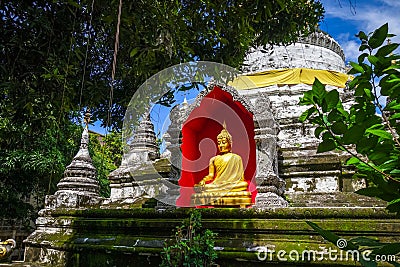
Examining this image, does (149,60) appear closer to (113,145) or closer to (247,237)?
(247,237)

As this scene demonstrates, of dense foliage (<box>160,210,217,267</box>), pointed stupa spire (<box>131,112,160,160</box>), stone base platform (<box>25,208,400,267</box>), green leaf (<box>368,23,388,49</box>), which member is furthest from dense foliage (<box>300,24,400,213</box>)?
pointed stupa spire (<box>131,112,160,160</box>)

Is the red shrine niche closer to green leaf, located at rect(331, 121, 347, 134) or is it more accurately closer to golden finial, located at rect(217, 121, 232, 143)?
golden finial, located at rect(217, 121, 232, 143)

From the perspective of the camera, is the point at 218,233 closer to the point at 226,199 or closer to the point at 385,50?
the point at 226,199

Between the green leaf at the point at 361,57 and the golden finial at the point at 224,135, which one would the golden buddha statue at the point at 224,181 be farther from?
the green leaf at the point at 361,57

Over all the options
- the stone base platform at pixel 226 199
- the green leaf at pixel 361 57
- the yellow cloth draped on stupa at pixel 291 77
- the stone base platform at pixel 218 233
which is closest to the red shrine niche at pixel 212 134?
the stone base platform at pixel 226 199

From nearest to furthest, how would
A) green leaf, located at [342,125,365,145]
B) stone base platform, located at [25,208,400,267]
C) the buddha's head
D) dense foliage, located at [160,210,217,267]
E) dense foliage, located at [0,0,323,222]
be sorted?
green leaf, located at [342,125,365,145]
dense foliage, located at [0,0,323,222]
stone base platform, located at [25,208,400,267]
dense foliage, located at [160,210,217,267]
the buddha's head

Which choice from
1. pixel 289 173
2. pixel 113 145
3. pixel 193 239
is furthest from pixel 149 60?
pixel 113 145

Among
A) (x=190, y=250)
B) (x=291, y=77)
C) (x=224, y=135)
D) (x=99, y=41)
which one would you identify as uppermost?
(x=291, y=77)

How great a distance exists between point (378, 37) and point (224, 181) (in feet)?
16.1

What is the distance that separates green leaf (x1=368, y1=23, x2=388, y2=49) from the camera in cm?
76

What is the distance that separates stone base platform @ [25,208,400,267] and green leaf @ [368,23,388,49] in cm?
226

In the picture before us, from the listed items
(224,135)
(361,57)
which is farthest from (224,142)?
(361,57)

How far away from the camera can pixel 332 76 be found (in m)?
9.72

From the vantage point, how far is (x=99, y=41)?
10.7 ft
